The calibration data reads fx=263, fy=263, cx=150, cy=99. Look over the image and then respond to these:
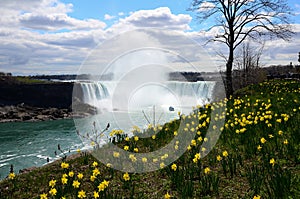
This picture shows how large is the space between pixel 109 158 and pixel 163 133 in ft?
5.87

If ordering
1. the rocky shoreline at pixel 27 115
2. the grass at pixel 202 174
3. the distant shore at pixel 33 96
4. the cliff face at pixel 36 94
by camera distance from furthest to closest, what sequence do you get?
the cliff face at pixel 36 94
the distant shore at pixel 33 96
the rocky shoreline at pixel 27 115
the grass at pixel 202 174

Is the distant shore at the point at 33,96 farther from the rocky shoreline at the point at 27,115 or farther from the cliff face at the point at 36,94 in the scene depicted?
the rocky shoreline at the point at 27,115

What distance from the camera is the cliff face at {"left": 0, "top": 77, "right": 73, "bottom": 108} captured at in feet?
205

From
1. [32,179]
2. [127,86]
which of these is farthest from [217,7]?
[32,179]

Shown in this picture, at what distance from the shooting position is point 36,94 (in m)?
64.1

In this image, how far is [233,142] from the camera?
5.40 m

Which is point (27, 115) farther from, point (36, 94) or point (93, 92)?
point (36, 94)

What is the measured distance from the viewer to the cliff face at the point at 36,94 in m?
62.6

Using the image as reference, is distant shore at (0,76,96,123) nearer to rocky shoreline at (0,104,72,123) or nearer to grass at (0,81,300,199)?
rocky shoreline at (0,104,72,123)

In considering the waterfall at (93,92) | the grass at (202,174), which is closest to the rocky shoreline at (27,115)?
the waterfall at (93,92)

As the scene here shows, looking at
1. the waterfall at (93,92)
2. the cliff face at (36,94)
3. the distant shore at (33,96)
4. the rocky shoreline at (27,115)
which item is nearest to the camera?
the rocky shoreline at (27,115)

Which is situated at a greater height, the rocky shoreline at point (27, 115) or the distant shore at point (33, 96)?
the distant shore at point (33, 96)

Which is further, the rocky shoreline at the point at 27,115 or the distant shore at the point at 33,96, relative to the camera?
the distant shore at the point at 33,96

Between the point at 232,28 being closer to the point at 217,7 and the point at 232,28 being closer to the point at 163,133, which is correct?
the point at 217,7
